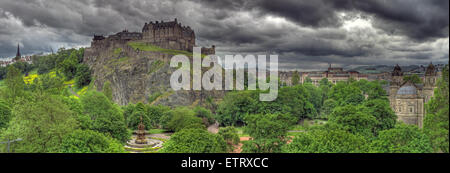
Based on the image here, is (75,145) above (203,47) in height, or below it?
below

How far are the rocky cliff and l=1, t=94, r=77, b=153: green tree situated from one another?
135 ft

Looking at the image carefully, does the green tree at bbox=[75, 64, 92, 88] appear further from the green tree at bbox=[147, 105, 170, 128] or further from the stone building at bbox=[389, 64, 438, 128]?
the stone building at bbox=[389, 64, 438, 128]

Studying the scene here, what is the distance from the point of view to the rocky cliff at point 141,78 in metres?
70.1

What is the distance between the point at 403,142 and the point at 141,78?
65996 mm

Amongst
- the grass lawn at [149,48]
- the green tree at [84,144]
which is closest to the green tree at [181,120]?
the green tree at [84,144]

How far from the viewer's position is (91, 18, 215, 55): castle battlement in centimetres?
9338

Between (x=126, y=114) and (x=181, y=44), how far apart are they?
45.4m

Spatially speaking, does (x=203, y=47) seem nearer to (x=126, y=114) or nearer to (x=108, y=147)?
(x=126, y=114)

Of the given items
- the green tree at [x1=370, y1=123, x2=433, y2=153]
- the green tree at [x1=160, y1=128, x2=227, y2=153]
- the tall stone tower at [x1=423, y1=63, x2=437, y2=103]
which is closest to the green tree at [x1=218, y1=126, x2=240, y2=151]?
the green tree at [x1=160, y1=128, x2=227, y2=153]

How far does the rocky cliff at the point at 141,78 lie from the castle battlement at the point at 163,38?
8382mm

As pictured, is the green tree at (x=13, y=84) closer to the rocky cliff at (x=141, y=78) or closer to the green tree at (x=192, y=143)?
the rocky cliff at (x=141, y=78)

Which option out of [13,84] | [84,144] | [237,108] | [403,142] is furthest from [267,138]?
[13,84]
